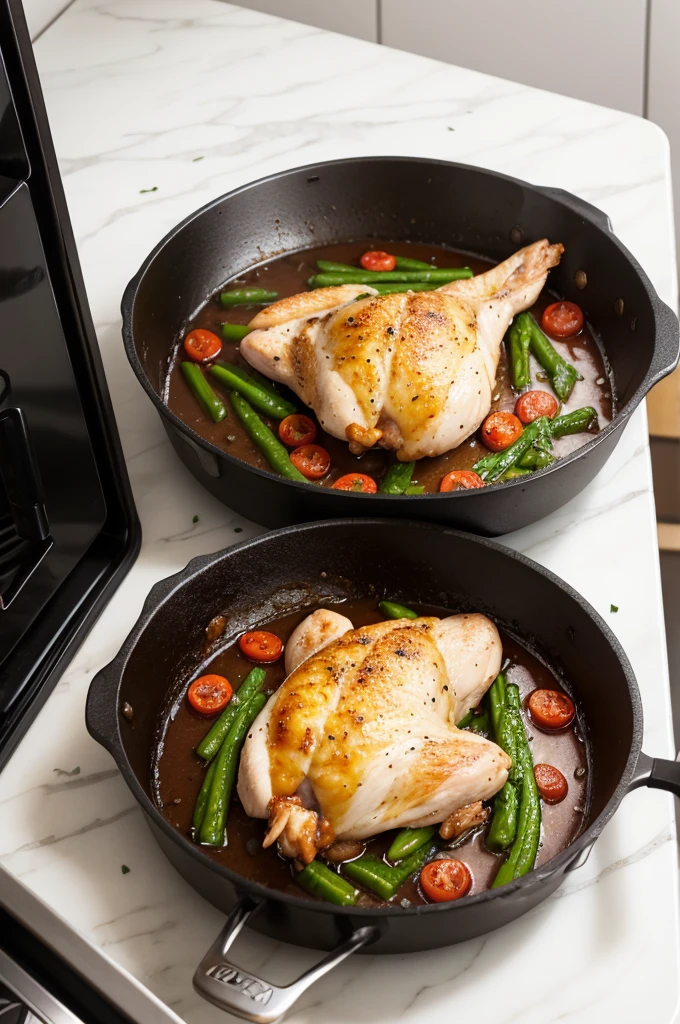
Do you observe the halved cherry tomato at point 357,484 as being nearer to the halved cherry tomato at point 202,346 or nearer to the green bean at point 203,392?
the green bean at point 203,392

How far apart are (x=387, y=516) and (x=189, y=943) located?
2.62 feet

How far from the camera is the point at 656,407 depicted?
3648 millimetres

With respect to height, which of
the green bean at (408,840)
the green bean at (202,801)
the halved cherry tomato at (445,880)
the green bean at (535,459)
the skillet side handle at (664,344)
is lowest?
the halved cherry tomato at (445,880)

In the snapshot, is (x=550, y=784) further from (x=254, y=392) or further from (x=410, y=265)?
(x=410, y=265)

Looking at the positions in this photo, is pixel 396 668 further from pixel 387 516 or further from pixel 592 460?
pixel 592 460

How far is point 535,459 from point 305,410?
1.71 ft

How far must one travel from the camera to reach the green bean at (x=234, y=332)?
A: 2.44 m

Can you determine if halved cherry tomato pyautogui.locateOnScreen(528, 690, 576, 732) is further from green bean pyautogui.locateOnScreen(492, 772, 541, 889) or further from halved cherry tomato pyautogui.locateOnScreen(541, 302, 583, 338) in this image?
halved cherry tomato pyautogui.locateOnScreen(541, 302, 583, 338)

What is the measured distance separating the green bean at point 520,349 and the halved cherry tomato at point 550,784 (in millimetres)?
932

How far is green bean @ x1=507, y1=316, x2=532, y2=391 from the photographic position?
92.3 inches

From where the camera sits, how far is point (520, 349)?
2.40m

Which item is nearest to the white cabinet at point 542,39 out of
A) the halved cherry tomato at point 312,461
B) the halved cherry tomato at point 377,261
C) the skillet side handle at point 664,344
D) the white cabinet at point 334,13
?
the white cabinet at point 334,13

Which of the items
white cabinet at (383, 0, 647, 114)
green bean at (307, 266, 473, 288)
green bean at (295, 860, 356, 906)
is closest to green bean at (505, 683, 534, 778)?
green bean at (295, 860, 356, 906)

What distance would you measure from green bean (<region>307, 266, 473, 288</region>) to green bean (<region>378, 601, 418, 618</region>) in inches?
37.5
